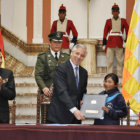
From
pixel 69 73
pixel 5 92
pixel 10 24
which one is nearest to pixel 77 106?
pixel 69 73

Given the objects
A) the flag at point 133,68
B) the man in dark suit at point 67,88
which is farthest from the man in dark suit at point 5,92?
the flag at point 133,68

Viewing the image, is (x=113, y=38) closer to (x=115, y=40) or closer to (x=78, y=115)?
(x=115, y=40)

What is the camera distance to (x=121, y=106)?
423 centimetres

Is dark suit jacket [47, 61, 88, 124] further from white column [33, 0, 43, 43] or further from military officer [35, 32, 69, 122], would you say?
white column [33, 0, 43, 43]

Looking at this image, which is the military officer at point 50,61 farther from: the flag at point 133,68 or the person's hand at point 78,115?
the flag at point 133,68

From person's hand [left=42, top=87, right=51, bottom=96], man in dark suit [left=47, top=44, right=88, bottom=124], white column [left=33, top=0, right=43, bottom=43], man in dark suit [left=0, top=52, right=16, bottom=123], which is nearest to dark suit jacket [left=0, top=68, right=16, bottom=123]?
man in dark suit [left=0, top=52, right=16, bottom=123]

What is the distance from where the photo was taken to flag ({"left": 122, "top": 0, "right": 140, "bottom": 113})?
21.2ft

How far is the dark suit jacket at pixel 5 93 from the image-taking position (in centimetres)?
414

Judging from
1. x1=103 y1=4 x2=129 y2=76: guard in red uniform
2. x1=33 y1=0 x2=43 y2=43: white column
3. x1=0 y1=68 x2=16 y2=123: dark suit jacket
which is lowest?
x1=0 y1=68 x2=16 y2=123: dark suit jacket

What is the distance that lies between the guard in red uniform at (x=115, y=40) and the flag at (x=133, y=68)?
8.88ft

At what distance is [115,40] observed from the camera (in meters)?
9.50

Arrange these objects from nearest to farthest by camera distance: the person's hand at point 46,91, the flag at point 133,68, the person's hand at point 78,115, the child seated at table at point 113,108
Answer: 1. the person's hand at point 78,115
2. the child seated at table at point 113,108
3. the person's hand at point 46,91
4. the flag at point 133,68

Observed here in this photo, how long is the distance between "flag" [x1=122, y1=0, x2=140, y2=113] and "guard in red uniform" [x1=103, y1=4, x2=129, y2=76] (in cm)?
271

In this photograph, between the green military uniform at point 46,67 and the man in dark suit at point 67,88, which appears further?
the green military uniform at point 46,67
